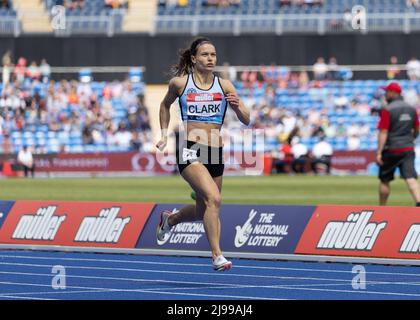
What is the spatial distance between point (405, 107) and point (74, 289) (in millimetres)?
8367

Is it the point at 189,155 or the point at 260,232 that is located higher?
the point at 189,155

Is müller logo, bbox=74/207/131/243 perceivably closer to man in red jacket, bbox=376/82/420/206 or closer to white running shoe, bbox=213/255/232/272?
white running shoe, bbox=213/255/232/272

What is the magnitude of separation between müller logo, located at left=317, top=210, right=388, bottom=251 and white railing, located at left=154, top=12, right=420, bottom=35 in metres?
Result: 32.6

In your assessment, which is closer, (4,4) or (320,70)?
(320,70)

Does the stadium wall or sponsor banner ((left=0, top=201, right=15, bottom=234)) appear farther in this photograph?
the stadium wall

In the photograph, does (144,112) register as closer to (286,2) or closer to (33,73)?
(33,73)

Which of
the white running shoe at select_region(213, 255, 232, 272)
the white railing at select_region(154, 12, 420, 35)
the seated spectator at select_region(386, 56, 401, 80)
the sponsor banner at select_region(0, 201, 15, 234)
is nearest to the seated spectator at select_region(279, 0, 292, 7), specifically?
the white railing at select_region(154, 12, 420, 35)

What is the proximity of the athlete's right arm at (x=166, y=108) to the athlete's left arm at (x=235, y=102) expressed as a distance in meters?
0.49

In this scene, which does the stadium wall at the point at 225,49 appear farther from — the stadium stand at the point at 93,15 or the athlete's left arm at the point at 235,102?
the athlete's left arm at the point at 235,102

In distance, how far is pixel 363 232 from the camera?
14.2 m

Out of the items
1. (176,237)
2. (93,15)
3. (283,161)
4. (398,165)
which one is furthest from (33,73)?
(176,237)

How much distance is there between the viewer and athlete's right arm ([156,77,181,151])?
496 inches

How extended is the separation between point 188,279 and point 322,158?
27.6 meters

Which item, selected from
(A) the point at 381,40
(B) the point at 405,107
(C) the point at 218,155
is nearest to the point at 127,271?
(C) the point at 218,155
